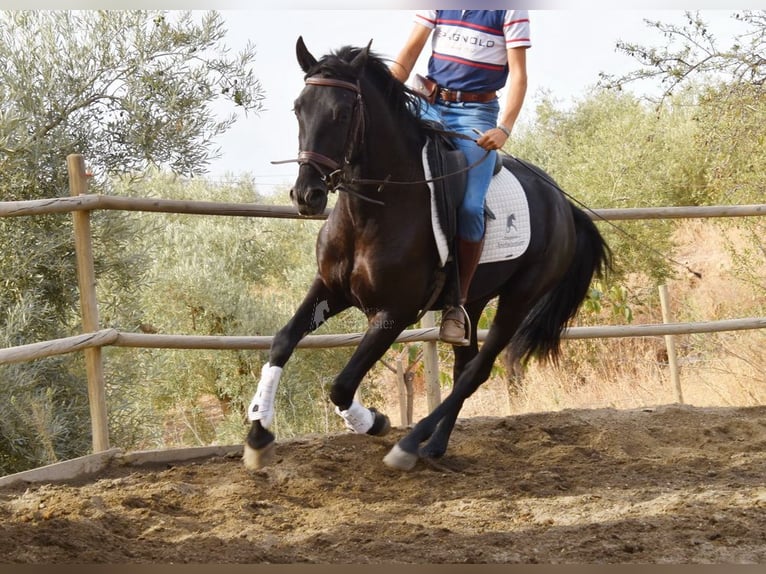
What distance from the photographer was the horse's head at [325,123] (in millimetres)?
3514

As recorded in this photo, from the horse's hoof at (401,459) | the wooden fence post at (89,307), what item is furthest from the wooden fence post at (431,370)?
the wooden fence post at (89,307)

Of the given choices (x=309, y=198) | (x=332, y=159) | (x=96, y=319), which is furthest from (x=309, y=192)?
(x=96, y=319)

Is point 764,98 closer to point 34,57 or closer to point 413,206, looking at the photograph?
point 413,206

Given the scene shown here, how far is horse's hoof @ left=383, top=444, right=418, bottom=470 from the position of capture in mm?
4211

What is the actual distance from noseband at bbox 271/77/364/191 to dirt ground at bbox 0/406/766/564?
140cm

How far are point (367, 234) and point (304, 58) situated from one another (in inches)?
33.1

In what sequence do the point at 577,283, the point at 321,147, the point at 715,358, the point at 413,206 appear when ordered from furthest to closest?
the point at 715,358, the point at 577,283, the point at 413,206, the point at 321,147

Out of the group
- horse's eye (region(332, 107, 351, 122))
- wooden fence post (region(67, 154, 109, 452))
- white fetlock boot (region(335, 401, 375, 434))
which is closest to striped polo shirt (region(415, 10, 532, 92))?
horse's eye (region(332, 107, 351, 122))

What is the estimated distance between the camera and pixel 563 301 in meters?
5.32

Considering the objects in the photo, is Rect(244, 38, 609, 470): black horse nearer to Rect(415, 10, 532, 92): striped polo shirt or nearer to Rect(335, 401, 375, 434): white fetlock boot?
Rect(335, 401, 375, 434): white fetlock boot

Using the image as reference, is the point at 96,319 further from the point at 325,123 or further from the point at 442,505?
the point at 442,505

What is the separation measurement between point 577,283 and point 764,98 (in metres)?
4.09

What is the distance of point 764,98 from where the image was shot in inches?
320

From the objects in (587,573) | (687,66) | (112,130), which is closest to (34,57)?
(112,130)
